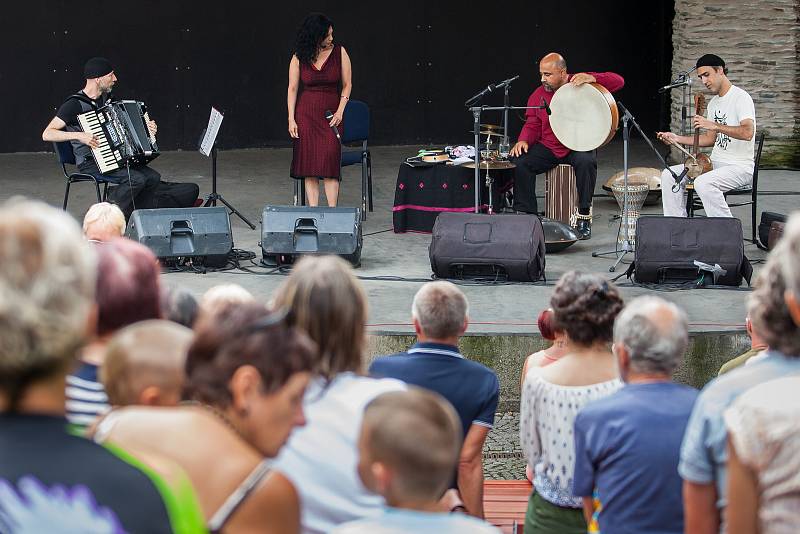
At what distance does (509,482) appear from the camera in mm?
3980

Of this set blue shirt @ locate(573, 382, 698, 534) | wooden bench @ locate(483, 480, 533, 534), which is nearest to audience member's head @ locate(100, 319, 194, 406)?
blue shirt @ locate(573, 382, 698, 534)

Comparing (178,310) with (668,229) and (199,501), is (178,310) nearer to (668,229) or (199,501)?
(199,501)

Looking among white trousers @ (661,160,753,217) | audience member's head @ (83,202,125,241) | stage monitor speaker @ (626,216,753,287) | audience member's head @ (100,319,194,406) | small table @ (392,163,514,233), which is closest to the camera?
audience member's head @ (100,319,194,406)

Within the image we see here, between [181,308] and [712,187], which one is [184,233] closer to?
[712,187]

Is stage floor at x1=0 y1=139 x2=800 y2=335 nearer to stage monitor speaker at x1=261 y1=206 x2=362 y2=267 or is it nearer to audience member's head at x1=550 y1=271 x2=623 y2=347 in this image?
stage monitor speaker at x1=261 y1=206 x2=362 y2=267

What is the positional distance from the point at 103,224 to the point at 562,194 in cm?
408

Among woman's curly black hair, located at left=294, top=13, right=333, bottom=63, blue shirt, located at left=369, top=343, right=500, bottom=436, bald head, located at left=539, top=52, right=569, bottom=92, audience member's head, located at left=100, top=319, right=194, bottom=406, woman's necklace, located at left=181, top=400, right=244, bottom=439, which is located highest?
woman's curly black hair, located at left=294, top=13, right=333, bottom=63

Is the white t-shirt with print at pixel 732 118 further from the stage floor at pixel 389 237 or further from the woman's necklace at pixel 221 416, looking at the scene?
the woman's necklace at pixel 221 416

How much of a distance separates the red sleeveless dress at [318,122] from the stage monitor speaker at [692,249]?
7.91 ft

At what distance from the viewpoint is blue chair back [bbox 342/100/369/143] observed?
27.5 ft

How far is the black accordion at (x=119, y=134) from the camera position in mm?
7125

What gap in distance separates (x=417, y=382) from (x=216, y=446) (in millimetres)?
1359

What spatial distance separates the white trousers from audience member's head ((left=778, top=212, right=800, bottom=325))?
509 centimetres

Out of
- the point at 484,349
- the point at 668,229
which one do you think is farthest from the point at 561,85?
the point at 484,349
